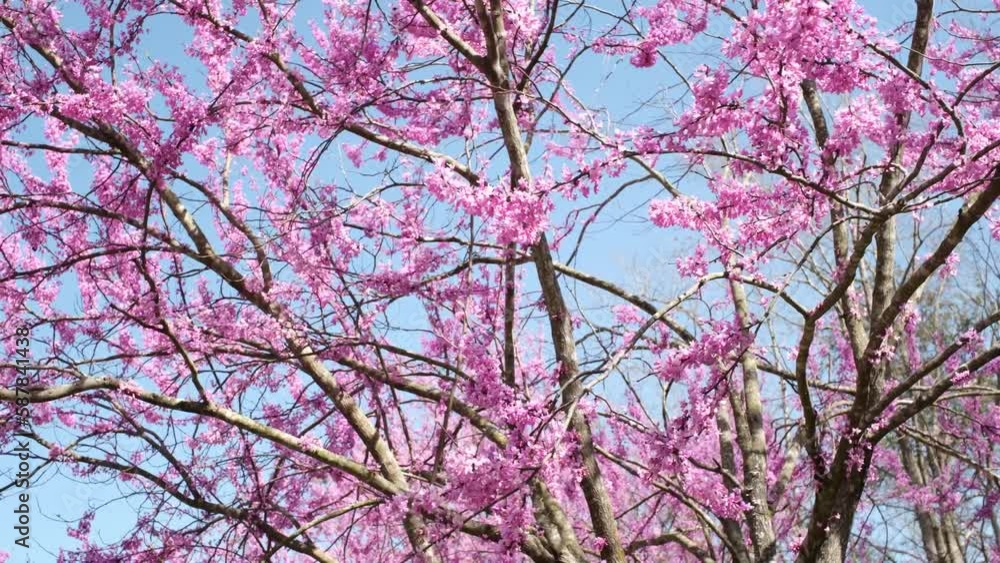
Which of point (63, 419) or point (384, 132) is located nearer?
point (384, 132)

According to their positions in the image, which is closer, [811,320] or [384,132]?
[811,320]

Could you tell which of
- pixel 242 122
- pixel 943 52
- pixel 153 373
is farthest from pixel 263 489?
pixel 943 52

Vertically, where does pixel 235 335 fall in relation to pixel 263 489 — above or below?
above

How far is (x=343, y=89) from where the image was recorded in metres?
Answer: 6.88

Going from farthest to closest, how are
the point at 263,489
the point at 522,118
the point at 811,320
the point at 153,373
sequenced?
the point at 153,373 < the point at 263,489 < the point at 522,118 < the point at 811,320

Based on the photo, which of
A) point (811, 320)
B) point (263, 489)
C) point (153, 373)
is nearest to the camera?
point (811, 320)

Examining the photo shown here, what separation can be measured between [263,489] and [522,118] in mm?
3280

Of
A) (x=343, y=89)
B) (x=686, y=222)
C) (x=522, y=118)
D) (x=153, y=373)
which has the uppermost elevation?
(x=343, y=89)

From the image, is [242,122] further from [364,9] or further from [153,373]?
[153,373]

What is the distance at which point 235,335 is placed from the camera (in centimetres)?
655

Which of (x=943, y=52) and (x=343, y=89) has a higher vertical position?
(x=943, y=52)

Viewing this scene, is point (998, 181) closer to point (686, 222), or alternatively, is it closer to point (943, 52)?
point (686, 222)

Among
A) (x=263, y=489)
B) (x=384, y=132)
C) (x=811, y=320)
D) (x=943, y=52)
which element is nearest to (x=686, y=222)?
(x=811, y=320)

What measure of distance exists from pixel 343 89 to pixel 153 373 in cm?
325
